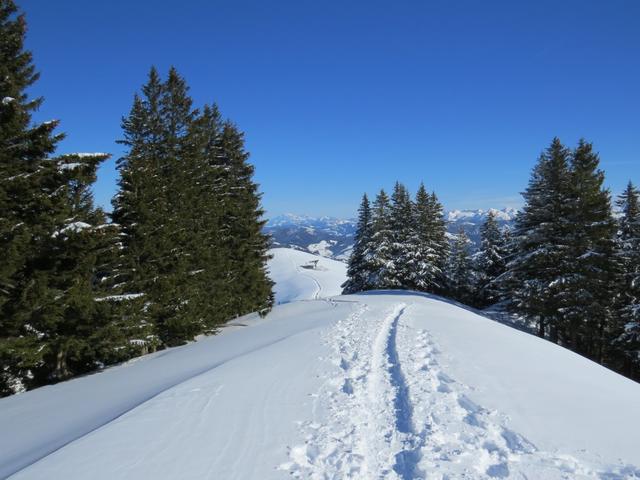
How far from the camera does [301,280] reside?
82.1 m

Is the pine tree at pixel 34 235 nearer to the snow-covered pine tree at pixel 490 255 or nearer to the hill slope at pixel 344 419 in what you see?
the hill slope at pixel 344 419

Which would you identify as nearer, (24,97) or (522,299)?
(24,97)

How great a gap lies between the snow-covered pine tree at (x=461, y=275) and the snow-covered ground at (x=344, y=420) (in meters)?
29.0

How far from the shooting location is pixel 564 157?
21.5 meters

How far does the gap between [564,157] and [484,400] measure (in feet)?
66.6

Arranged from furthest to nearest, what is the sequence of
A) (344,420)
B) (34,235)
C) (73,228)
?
(73,228) → (34,235) → (344,420)

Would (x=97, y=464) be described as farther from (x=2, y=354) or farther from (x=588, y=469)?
(x=2, y=354)

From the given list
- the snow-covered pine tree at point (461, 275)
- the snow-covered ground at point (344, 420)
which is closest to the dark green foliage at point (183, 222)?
the snow-covered ground at point (344, 420)

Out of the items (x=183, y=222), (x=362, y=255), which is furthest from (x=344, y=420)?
(x=362, y=255)

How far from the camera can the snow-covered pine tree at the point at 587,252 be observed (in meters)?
19.5

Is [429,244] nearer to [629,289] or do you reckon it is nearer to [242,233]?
[629,289]

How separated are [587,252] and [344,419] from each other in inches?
760

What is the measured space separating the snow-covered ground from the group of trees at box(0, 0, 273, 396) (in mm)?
2300

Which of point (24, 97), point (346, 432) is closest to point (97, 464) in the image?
point (346, 432)
